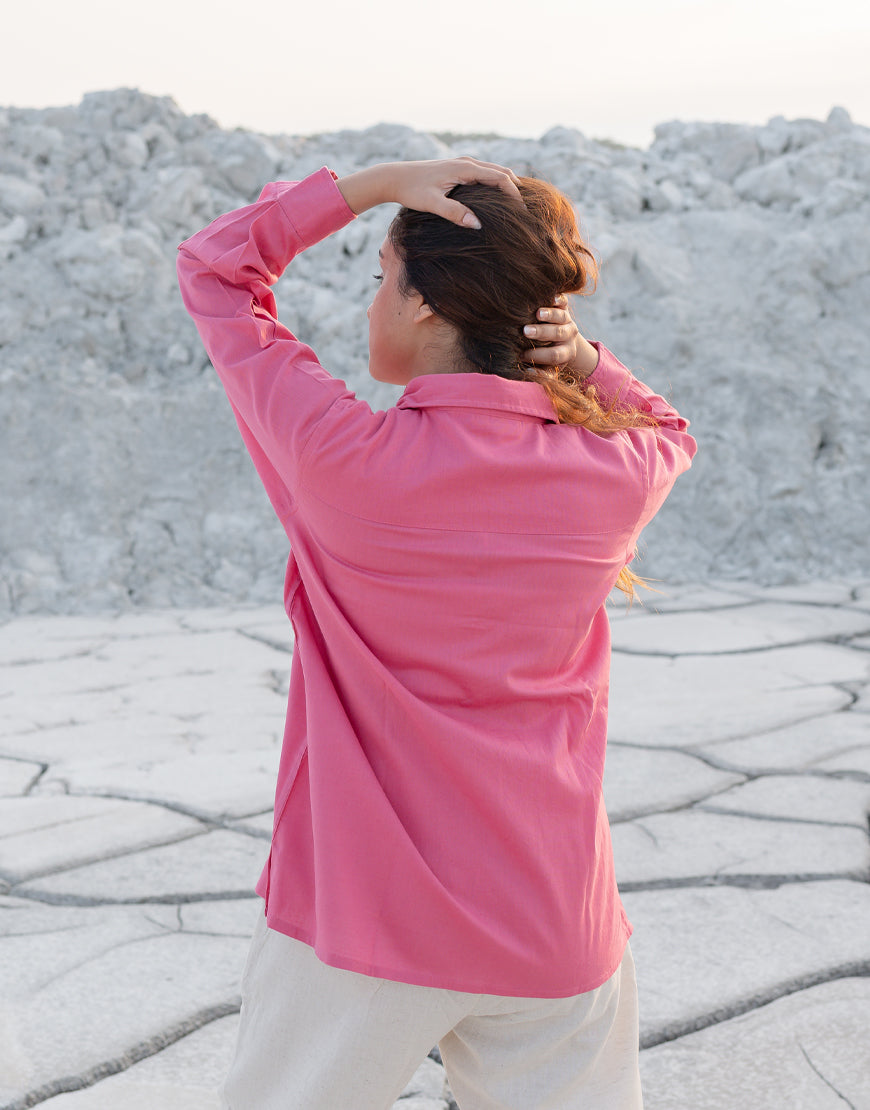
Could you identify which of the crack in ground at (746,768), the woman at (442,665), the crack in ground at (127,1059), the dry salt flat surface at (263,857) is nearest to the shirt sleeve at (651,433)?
the woman at (442,665)

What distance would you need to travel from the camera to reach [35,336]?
5016 millimetres

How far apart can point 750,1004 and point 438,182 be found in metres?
1.23

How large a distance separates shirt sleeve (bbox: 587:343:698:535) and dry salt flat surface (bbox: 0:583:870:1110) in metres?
0.85

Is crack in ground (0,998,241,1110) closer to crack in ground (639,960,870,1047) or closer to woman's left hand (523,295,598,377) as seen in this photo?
crack in ground (639,960,870,1047)

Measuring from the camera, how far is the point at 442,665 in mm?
849

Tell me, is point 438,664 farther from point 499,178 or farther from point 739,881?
point 739,881

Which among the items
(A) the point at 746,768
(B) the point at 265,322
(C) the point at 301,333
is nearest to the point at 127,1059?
(B) the point at 265,322

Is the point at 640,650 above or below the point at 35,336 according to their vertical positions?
below

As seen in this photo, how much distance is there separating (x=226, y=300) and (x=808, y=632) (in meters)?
3.31

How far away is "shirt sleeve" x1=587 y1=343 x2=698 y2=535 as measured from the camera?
0.93 metres

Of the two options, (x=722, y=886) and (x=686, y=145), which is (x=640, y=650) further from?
(x=686, y=145)

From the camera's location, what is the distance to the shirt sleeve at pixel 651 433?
925 mm

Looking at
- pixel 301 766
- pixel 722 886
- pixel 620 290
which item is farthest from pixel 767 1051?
pixel 620 290

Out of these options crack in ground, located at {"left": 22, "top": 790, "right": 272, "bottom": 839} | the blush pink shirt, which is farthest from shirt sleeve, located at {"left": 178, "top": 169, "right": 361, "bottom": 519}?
crack in ground, located at {"left": 22, "top": 790, "right": 272, "bottom": 839}
